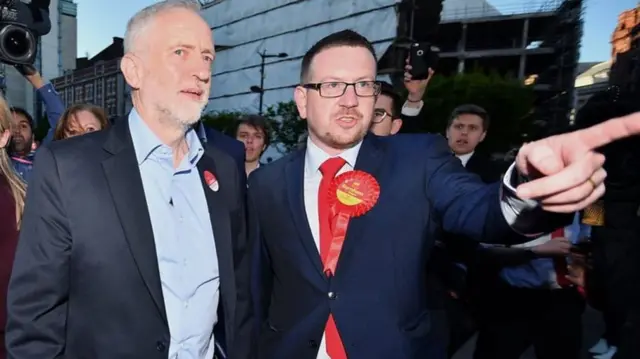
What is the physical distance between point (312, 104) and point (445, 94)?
102ft

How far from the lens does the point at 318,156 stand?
1.88 m

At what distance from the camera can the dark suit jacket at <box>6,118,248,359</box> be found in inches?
56.5

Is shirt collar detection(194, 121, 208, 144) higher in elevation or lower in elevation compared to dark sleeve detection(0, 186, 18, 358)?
higher

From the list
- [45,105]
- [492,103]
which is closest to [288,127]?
[492,103]

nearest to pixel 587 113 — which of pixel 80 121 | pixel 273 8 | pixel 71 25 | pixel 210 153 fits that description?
pixel 210 153

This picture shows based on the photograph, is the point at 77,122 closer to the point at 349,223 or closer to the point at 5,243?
the point at 5,243

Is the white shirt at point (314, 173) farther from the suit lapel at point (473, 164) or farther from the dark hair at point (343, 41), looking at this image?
the suit lapel at point (473, 164)

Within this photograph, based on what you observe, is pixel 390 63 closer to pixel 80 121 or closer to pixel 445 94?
pixel 445 94

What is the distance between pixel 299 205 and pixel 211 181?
323 millimetres

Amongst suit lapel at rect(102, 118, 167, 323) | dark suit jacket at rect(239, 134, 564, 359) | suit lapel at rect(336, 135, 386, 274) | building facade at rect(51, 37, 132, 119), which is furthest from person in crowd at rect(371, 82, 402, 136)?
building facade at rect(51, 37, 132, 119)

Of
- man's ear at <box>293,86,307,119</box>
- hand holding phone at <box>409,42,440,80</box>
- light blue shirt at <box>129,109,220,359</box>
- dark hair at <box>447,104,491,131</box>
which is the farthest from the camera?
hand holding phone at <box>409,42,440,80</box>

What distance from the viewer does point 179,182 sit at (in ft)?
5.57

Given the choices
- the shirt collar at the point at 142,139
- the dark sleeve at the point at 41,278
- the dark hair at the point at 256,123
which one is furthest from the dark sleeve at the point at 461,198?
the dark hair at the point at 256,123

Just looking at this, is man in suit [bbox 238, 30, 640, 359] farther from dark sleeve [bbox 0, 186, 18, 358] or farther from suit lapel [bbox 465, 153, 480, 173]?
suit lapel [bbox 465, 153, 480, 173]
